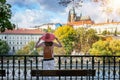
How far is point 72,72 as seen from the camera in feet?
12.0

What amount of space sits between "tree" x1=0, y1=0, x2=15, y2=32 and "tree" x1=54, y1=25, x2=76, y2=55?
31.0 m

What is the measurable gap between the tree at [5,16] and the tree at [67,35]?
31.0 m

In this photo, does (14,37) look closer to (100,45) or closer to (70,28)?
(70,28)

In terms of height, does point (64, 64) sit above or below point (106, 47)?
above

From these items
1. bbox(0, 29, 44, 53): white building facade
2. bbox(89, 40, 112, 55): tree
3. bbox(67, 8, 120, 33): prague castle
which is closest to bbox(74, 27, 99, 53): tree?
bbox(67, 8, 120, 33): prague castle

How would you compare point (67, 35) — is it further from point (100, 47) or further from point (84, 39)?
point (100, 47)

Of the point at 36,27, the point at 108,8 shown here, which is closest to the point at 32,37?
the point at 36,27

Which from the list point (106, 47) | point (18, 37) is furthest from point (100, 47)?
point (18, 37)

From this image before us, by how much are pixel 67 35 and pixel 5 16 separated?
112 ft

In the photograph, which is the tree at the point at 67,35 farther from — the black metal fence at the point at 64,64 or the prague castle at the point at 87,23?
the black metal fence at the point at 64,64

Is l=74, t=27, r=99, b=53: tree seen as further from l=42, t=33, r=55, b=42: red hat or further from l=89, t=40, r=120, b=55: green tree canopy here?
l=42, t=33, r=55, b=42: red hat

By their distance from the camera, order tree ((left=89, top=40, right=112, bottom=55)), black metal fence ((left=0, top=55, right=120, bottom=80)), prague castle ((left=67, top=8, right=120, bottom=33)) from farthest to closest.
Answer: prague castle ((left=67, top=8, right=120, bottom=33))
tree ((left=89, top=40, right=112, bottom=55))
black metal fence ((left=0, top=55, right=120, bottom=80))

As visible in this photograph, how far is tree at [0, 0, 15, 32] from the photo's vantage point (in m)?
5.96

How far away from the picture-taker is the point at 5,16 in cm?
599
